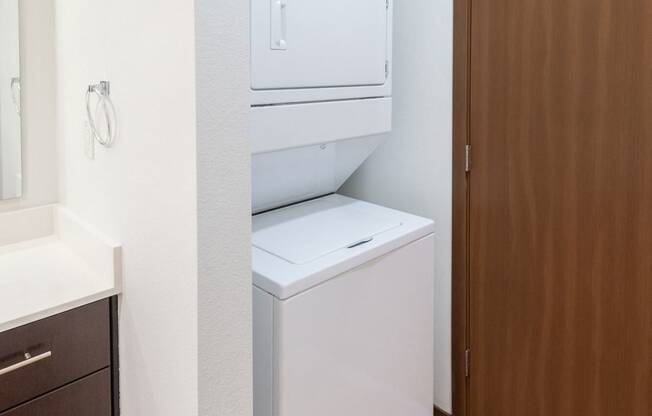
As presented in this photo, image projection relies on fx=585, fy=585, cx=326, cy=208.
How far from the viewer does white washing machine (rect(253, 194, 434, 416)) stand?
1.40 meters

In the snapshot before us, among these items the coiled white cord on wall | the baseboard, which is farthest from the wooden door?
the coiled white cord on wall

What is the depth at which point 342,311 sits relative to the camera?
60.3 inches

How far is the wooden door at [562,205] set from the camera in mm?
1630

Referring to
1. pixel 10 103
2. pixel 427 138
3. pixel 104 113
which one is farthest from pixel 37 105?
pixel 427 138

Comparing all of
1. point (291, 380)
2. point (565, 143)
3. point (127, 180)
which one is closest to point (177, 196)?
point (127, 180)

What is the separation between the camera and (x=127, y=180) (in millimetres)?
1303

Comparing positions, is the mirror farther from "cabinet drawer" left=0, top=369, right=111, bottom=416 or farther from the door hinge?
the door hinge

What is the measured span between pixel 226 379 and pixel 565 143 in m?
1.21

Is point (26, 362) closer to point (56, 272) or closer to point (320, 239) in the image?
point (56, 272)

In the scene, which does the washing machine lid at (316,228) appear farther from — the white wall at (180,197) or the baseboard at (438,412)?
the baseboard at (438,412)

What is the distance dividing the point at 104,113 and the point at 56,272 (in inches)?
16.8

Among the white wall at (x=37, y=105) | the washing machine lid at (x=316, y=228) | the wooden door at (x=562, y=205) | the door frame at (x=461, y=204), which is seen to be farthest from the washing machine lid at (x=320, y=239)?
the white wall at (x=37, y=105)

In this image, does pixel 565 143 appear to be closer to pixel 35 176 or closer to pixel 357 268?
pixel 357 268

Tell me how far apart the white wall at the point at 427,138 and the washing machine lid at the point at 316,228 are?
26 centimetres
